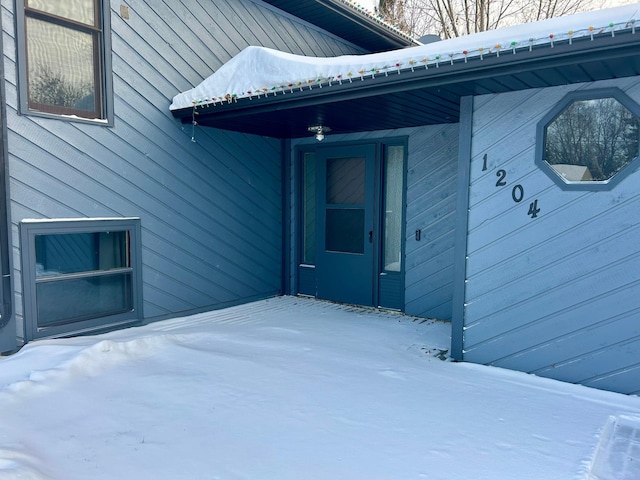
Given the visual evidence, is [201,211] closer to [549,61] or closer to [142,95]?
[142,95]

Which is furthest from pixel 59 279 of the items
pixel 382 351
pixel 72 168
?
pixel 382 351

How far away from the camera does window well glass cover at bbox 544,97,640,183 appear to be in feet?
10.9

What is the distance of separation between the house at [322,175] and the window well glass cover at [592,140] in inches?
0.6

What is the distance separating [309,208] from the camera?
700cm

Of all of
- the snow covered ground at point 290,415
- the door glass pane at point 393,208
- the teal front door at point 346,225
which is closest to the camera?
the snow covered ground at point 290,415

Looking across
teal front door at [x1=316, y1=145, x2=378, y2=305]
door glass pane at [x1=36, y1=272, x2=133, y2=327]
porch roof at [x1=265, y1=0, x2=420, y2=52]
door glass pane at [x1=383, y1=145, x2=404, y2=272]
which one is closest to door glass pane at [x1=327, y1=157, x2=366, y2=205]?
teal front door at [x1=316, y1=145, x2=378, y2=305]

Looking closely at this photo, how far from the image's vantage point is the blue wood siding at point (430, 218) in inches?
220

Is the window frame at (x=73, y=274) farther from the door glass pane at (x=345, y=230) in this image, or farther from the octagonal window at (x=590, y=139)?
the octagonal window at (x=590, y=139)

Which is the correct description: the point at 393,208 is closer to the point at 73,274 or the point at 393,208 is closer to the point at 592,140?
the point at 592,140

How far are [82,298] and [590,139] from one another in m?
4.78

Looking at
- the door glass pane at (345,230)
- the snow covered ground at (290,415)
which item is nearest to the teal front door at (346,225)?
the door glass pane at (345,230)

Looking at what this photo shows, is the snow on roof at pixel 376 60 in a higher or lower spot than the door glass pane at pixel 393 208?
higher

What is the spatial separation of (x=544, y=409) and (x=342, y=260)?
3.62m

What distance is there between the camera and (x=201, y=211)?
5781mm
